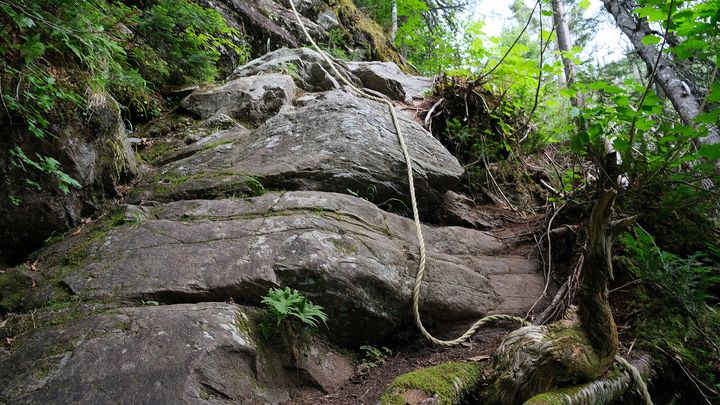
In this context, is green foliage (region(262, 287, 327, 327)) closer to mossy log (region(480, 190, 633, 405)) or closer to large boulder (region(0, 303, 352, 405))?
large boulder (region(0, 303, 352, 405))

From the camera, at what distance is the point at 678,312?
9.84ft

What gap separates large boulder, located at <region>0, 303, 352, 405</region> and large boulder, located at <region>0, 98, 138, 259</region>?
117cm

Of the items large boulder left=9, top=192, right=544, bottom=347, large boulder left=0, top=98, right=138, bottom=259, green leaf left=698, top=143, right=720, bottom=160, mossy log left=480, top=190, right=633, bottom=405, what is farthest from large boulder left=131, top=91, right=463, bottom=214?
green leaf left=698, top=143, right=720, bottom=160

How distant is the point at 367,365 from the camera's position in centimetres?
288

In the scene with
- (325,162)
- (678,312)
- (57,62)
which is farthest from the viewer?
(325,162)

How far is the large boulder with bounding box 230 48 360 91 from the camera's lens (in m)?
Answer: 6.69

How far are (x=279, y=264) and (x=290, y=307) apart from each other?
1.41ft

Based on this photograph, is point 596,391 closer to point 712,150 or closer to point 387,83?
point 712,150

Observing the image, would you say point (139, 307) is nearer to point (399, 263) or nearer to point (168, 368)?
point (168, 368)

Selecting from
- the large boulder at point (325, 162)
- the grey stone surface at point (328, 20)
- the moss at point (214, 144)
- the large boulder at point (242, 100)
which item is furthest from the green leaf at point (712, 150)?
the grey stone surface at point (328, 20)

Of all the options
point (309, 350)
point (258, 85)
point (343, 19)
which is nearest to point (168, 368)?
point (309, 350)

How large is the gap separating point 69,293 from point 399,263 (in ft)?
7.92

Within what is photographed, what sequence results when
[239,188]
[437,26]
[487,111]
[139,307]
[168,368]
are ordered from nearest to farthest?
[168,368] < [139,307] < [239,188] < [487,111] < [437,26]

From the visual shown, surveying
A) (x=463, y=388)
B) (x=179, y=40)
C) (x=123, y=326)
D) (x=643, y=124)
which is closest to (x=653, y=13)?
(x=643, y=124)
